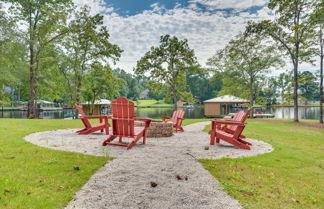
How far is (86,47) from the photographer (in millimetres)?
20938

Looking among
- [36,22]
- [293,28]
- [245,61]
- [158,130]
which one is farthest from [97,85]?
[293,28]

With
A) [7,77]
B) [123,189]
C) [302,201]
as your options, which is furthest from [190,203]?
[7,77]

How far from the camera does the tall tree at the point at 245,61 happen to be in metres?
22.2

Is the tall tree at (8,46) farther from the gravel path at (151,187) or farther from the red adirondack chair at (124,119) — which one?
the gravel path at (151,187)

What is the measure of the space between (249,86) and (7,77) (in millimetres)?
24271

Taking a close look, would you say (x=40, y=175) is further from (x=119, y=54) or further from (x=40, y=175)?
(x=119, y=54)

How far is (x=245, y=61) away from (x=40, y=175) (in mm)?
24030

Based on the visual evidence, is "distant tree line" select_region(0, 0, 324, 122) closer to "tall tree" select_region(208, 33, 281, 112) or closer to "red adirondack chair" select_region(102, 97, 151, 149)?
"tall tree" select_region(208, 33, 281, 112)

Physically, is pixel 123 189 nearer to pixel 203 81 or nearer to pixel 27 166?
pixel 27 166

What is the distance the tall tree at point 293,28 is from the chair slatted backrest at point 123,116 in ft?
47.3

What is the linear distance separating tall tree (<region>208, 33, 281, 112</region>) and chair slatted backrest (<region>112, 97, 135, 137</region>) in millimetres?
19687

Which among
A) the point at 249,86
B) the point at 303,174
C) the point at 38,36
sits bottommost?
the point at 303,174

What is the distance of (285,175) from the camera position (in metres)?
3.14

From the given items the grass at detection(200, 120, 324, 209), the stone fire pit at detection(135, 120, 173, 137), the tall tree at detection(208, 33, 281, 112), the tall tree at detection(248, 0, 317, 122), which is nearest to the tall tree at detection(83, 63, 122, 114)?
the tall tree at detection(208, 33, 281, 112)
